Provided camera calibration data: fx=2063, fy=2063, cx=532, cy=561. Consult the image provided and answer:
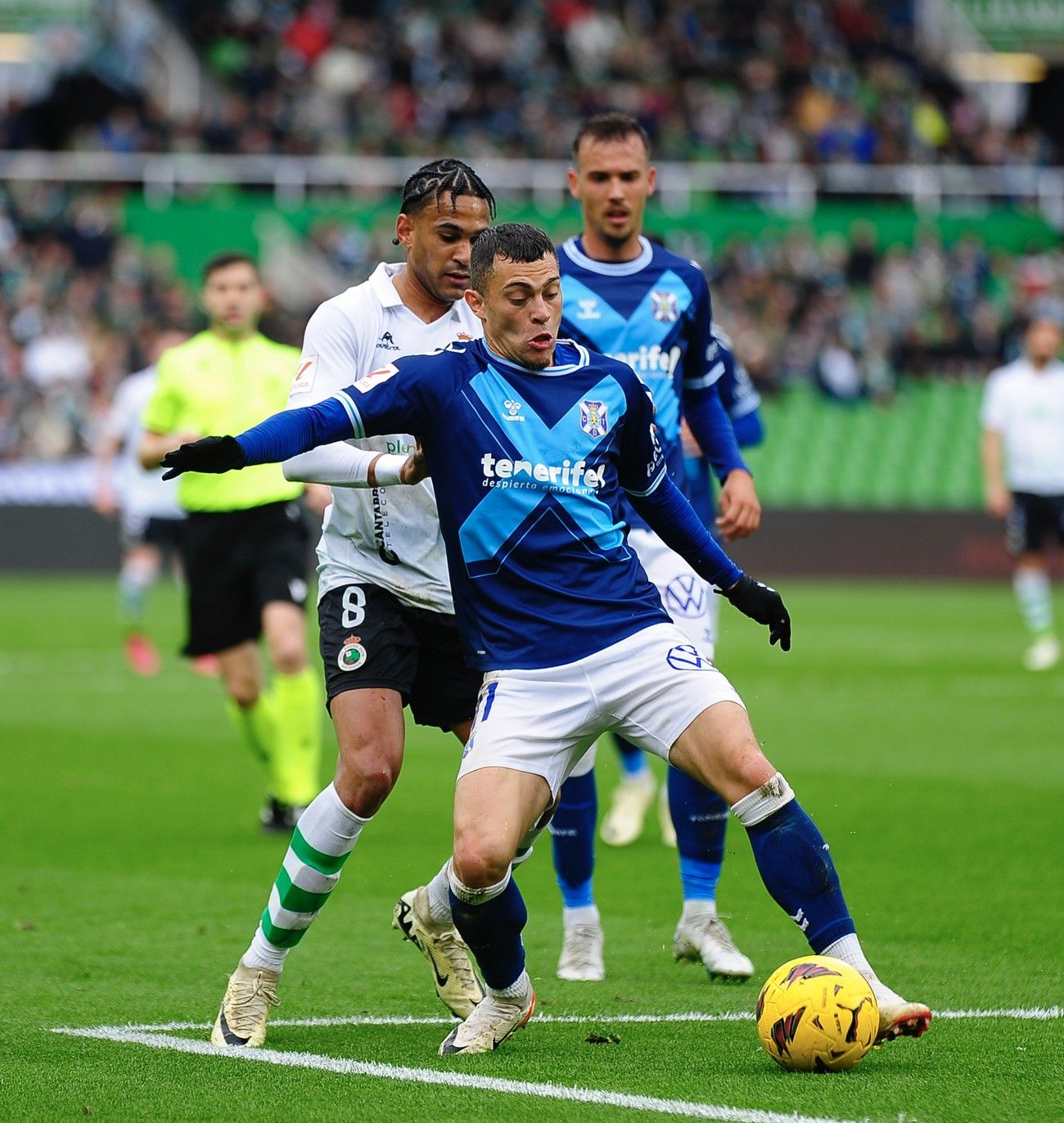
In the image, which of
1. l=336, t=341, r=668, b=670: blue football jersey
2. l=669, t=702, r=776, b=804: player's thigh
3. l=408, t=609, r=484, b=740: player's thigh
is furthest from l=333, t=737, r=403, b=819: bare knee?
l=669, t=702, r=776, b=804: player's thigh

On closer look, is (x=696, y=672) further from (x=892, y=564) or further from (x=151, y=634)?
(x=892, y=564)

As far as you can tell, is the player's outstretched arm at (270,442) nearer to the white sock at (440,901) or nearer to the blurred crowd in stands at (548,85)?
the white sock at (440,901)

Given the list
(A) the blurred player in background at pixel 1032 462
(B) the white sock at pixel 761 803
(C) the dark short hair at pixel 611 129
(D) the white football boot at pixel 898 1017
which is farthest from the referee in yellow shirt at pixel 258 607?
(A) the blurred player in background at pixel 1032 462

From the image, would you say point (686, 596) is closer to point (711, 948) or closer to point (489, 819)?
point (711, 948)

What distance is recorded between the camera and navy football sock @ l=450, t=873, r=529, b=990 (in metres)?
5.31

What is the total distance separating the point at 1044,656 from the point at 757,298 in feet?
41.7

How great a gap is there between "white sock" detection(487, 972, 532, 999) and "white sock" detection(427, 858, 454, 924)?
40cm

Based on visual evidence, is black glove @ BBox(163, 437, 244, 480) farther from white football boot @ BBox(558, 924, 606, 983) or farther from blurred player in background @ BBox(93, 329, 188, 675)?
blurred player in background @ BBox(93, 329, 188, 675)

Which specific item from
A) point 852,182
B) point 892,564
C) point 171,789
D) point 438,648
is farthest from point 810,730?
point 852,182

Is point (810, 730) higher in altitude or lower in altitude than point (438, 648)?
lower

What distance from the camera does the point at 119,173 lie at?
29.4 metres

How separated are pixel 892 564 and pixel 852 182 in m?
7.10

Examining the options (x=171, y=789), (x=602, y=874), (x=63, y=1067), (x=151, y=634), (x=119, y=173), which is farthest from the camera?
(x=119, y=173)

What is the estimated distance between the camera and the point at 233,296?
9852mm
